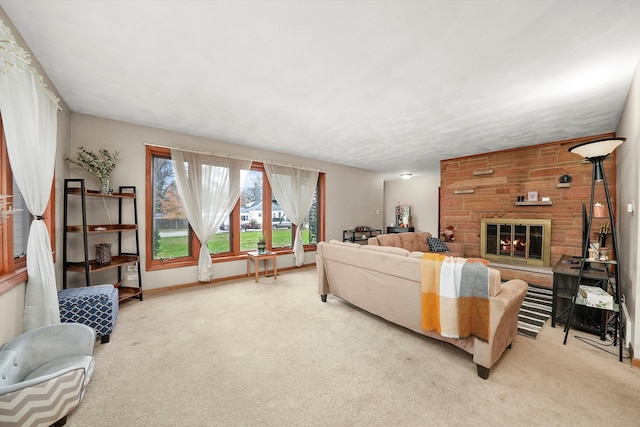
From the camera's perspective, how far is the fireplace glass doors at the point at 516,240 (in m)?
4.35

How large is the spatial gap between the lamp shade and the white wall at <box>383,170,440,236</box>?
17.7ft

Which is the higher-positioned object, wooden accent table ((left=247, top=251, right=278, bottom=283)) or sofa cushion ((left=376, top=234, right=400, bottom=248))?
sofa cushion ((left=376, top=234, right=400, bottom=248))

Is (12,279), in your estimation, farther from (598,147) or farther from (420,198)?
(420,198)

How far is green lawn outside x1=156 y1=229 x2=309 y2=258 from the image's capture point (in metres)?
3.96

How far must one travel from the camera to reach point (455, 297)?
6.54 feet

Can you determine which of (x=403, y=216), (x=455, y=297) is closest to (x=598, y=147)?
(x=455, y=297)

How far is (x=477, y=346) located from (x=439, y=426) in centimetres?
70

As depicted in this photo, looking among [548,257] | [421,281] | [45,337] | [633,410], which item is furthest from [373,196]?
[45,337]

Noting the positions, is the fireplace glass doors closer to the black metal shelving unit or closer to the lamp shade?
the lamp shade

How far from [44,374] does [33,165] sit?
159 centimetres

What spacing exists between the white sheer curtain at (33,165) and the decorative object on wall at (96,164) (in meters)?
0.92

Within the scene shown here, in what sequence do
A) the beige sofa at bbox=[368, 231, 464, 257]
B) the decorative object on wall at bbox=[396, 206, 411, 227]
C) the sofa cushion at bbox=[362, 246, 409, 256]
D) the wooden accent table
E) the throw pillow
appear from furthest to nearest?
the decorative object on wall at bbox=[396, 206, 411, 227]
the throw pillow
the beige sofa at bbox=[368, 231, 464, 257]
the wooden accent table
the sofa cushion at bbox=[362, 246, 409, 256]

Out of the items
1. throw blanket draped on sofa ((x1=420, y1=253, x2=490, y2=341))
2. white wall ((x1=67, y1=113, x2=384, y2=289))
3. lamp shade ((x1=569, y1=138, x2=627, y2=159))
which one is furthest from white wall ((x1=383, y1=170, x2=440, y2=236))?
throw blanket draped on sofa ((x1=420, y1=253, x2=490, y2=341))

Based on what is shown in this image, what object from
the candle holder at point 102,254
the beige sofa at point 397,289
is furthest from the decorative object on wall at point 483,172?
the candle holder at point 102,254
